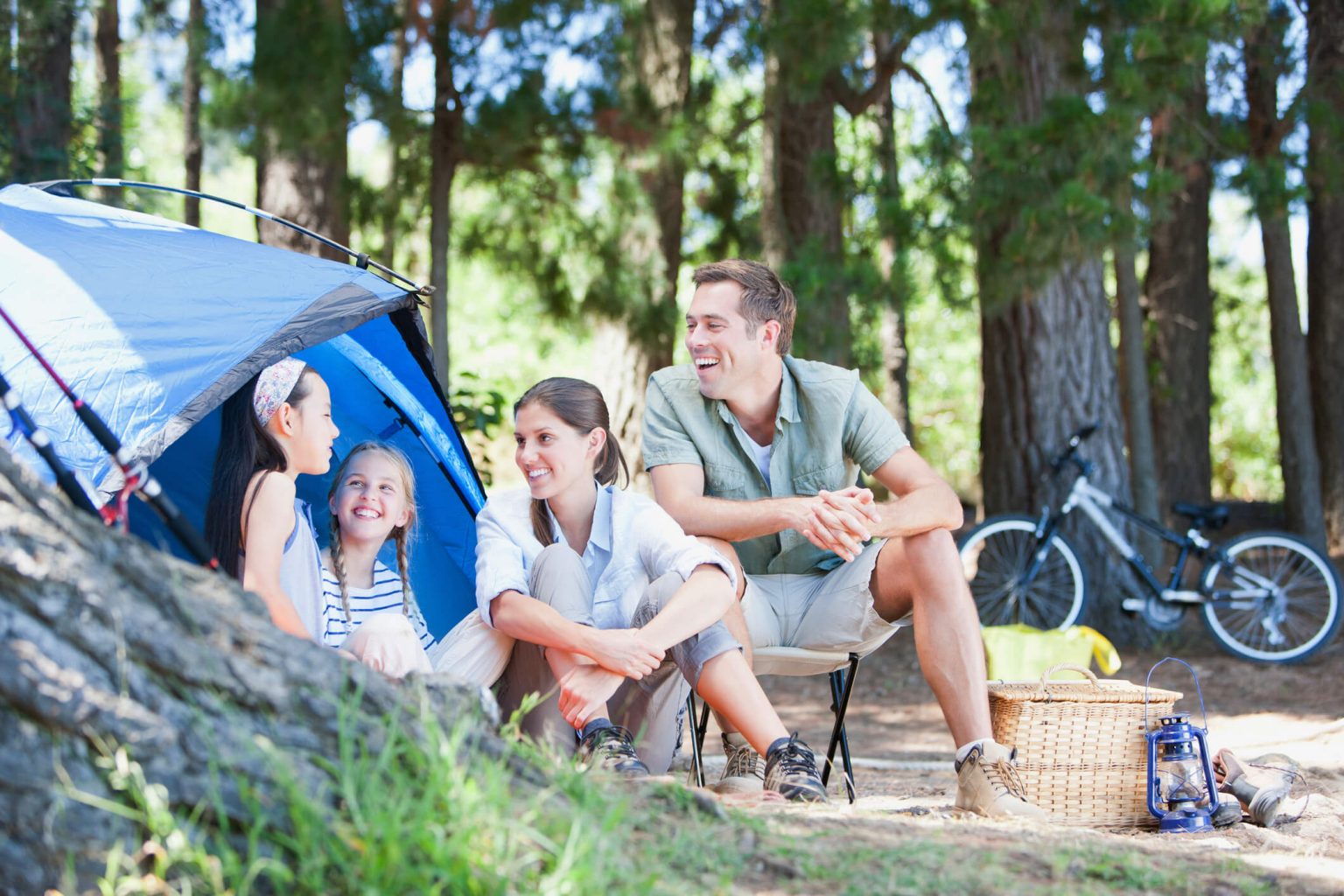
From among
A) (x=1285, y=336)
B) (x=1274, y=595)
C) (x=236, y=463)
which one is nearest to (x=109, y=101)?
(x=236, y=463)

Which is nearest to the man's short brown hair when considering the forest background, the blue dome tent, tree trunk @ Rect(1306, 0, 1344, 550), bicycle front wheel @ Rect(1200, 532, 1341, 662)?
the blue dome tent

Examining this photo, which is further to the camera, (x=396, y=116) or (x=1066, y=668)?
(x=396, y=116)

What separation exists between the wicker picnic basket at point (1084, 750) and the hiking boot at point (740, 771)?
564 mm

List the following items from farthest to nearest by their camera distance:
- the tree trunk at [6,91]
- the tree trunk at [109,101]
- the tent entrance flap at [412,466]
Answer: the tree trunk at [109,101] < the tree trunk at [6,91] < the tent entrance flap at [412,466]

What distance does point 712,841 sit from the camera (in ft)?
5.70

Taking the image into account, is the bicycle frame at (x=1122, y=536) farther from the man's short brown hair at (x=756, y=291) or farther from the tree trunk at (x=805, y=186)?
the man's short brown hair at (x=756, y=291)

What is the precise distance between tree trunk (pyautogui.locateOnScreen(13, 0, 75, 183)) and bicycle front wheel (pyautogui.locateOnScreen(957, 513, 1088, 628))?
4.48 meters

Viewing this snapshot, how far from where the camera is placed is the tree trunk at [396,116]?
6094mm

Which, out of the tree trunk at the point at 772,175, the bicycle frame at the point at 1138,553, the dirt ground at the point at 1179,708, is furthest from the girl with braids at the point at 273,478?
the tree trunk at the point at 772,175

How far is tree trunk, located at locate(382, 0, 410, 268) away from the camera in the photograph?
6.09 m

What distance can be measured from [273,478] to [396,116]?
403 cm

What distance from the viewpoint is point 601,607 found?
8.86 ft

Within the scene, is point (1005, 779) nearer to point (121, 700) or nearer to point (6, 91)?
point (121, 700)

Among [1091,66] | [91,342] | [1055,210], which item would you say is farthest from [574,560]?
[1091,66]
